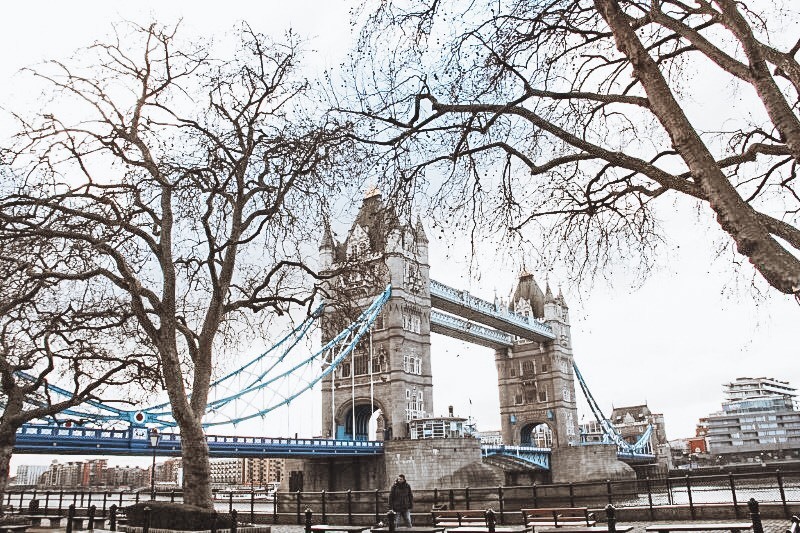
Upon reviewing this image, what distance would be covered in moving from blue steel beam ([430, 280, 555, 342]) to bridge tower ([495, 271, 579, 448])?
6.72 feet

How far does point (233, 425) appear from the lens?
3553 cm

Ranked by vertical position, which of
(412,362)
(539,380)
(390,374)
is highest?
(539,380)

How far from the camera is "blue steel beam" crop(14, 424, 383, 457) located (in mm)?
25047

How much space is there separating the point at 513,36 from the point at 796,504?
10.6 m

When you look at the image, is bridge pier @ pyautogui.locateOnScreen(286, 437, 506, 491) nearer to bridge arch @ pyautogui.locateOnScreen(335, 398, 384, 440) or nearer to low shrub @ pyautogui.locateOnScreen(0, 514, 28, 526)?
bridge arch @ pyautogui.locateOnScreen(335, 398, 384, 440)

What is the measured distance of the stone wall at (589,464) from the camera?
4809 cm

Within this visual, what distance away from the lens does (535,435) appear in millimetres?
79125

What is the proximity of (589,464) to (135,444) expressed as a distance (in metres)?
33.8

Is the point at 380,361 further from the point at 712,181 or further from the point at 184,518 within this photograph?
the point at 712,181

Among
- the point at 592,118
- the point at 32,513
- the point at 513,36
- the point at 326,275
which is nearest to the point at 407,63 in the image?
the point at 513,36

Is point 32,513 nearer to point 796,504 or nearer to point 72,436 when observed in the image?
point 72,436

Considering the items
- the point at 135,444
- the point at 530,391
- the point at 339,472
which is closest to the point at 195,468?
the point at 135,444

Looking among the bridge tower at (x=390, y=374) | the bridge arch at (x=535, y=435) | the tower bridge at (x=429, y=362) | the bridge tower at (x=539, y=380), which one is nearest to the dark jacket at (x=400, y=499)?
the tower bridge at (x=429, y=362)

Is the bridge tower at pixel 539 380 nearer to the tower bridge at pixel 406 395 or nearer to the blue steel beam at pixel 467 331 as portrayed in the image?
the tower bridge at pixel 406 395
